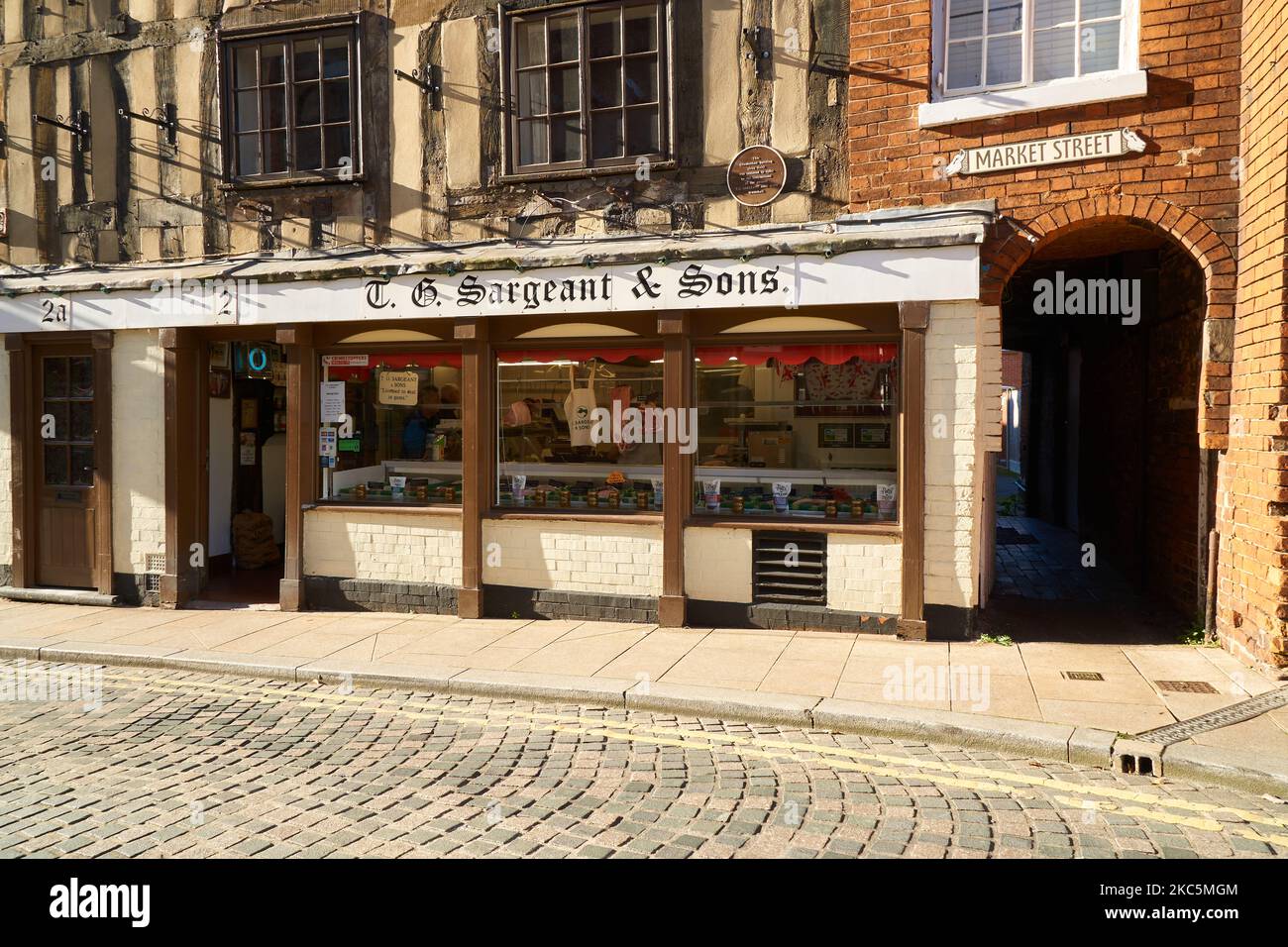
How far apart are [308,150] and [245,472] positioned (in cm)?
465

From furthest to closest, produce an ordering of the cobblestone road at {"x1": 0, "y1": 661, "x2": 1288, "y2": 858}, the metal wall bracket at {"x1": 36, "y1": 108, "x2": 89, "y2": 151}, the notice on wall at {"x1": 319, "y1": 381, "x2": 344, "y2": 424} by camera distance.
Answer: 1. the metal wall bracket at {"x1": 36, "y1": 108, "x2": 89, "y2": 151}
2. the notice on wall at {"x1": 319, "y1": 381, "x2": 344, "y2": 424}
3. the cobblestone road at {"x1": 0, "y1": 661, "x2": 1288, "y2": 858}

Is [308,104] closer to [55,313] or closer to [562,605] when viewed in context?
[55,313]

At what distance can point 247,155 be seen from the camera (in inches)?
410

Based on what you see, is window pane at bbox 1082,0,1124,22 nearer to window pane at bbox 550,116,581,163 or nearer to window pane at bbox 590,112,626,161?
window pane at bbox 590,112,626,161

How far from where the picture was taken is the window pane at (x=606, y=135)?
920cm

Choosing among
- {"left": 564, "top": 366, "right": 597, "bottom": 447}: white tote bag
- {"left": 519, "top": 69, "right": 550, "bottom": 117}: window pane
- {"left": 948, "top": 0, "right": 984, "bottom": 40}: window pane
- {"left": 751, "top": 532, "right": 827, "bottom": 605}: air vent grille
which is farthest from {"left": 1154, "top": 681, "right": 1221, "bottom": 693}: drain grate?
{"left": 519, "top": 69, "right": 550, "bottom": 117}: window pane

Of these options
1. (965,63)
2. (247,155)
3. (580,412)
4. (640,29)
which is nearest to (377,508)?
(580,412)

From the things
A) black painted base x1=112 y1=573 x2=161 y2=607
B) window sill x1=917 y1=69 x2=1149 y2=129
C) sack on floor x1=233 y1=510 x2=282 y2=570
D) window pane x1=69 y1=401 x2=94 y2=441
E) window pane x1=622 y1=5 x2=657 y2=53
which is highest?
window pane x1=622 y1=5 x2=657 y2=53

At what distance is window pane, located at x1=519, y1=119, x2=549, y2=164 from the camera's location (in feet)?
31.1

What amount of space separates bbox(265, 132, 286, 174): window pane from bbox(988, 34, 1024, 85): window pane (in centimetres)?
748

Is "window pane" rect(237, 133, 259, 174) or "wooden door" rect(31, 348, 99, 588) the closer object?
"window pane" rect(237, 133, 259, 174)

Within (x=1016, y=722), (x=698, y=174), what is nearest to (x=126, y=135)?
(x=698, y=174)

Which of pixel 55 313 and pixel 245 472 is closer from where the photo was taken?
pixel 55 313

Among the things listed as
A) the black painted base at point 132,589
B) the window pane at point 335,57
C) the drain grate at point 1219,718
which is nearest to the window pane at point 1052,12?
the drain grate at point 1219,718
